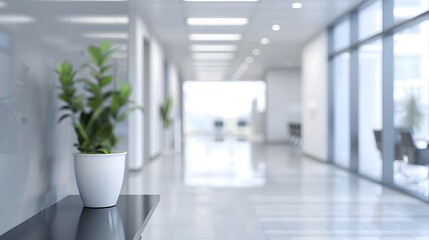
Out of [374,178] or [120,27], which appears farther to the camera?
[374,178]

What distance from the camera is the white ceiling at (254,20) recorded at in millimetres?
7730

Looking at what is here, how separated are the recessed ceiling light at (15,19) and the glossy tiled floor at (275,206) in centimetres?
229

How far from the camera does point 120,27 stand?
5.13 metres

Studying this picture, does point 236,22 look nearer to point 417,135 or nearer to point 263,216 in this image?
point 417,135

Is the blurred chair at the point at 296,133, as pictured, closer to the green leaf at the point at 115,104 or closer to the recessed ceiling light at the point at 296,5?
the recessed ceiling light at the point at 296,5

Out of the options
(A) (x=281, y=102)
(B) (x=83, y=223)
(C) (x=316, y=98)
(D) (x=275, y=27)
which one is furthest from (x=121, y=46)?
(A) (x=281, y=102)

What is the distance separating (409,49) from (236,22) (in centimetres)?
392

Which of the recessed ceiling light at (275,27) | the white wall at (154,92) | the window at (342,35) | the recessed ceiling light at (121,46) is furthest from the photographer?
the white wall at (154,92)

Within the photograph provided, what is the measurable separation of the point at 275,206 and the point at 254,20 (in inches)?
190

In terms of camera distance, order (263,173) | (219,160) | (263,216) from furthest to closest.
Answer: (219,160), (263,173), (263,216)

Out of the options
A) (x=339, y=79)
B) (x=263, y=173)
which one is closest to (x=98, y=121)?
(x=263, y=173)

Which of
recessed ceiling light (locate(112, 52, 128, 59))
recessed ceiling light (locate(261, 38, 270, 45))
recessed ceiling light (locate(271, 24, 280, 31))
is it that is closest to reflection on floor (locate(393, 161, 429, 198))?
recessed ceiling light (locate(271, 24, 280, 31))

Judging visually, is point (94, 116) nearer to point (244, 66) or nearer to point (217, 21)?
point (217, 21)

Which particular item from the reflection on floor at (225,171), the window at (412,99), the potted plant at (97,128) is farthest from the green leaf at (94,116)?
the window at (412,99)
